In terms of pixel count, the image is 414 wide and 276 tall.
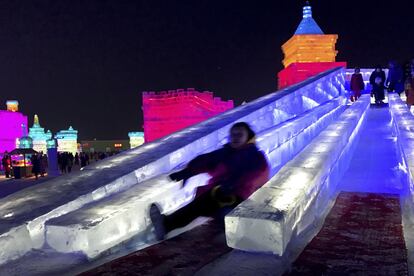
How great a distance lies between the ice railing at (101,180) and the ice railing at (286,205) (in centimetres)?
178

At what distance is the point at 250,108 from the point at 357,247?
583cm

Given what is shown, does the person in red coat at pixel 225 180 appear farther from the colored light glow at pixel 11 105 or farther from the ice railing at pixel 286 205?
the colored light glow at pixel 11 105

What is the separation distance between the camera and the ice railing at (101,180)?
381cm

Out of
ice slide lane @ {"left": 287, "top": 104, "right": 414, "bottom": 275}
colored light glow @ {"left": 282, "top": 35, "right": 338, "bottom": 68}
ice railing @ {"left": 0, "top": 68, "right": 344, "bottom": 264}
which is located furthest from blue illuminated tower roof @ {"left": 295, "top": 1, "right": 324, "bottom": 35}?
ice slide lane @ {"left": 287, "top": 104, "right": 414, "bottom": 275}

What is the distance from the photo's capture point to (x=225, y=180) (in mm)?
4461

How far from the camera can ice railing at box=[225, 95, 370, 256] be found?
3154mm

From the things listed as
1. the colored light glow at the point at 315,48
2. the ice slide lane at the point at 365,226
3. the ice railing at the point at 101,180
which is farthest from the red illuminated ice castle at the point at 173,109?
the ice slide lane at the point at 365,226

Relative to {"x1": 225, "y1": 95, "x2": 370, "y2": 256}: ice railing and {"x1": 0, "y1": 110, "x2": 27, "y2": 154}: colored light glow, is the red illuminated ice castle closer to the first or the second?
{"x1": 0, "y1": 110, "x2": 27, "y2": 154}: colored light glow

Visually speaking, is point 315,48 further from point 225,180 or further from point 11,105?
point 11,105

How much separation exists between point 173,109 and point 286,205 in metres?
42.0

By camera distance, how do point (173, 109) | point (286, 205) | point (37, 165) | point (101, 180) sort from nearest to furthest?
1. point (286, 205)
2. point (101, 180)
3. point (37, 165)
4. point (173, 109)

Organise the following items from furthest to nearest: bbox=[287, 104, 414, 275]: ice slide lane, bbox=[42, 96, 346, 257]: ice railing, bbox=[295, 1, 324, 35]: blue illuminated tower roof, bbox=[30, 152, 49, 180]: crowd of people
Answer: bbox=[295, 1, 324, 35]: blue illuminated tower roof, bbox=[30, 152, 49, 180]: crowd of people, bbox=[42, 96, 346, 257]: ice railing, bbox=[287, 104, 414, 275]: ice slide lane

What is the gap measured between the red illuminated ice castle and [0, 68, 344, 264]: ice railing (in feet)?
117

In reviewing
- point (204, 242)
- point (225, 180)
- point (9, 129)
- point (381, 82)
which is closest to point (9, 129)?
point (9, 129)
